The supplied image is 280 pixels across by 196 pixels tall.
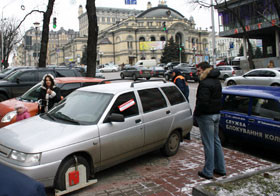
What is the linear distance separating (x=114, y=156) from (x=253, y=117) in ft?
11.6

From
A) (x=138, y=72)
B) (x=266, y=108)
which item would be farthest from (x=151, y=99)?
(x=138, y=72)

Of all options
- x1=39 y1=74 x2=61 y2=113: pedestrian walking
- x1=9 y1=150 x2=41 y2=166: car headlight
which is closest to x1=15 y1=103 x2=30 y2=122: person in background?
x1=39 y1=74 x2=61 y2=113: pedestrian walking

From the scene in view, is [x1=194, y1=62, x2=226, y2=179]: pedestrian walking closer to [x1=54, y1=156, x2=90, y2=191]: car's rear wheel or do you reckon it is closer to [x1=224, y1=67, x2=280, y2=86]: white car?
[x1=54, y1=156, x2=90, y2=191]: car's rear wheel

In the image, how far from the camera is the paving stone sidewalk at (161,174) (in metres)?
4.55

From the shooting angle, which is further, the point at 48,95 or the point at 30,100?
the point at 30,100

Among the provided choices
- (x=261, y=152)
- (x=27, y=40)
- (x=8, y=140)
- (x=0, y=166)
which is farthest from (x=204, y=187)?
(x=27, y=40)

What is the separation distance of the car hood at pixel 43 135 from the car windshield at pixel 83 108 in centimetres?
25

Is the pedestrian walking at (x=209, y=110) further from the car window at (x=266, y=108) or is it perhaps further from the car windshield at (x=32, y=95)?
the car windshield at (x=32, y=95)

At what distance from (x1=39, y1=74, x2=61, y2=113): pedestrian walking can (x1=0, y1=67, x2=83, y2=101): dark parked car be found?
4.34 meters

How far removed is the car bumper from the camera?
3928 mm

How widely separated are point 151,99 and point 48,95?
2.96m

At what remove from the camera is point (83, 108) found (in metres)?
5.29

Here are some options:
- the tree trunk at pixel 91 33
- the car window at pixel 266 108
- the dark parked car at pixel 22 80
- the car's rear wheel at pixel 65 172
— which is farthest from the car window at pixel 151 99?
the tree trunk at pixel 91 33

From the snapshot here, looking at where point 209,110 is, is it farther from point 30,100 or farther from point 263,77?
point 263,77
